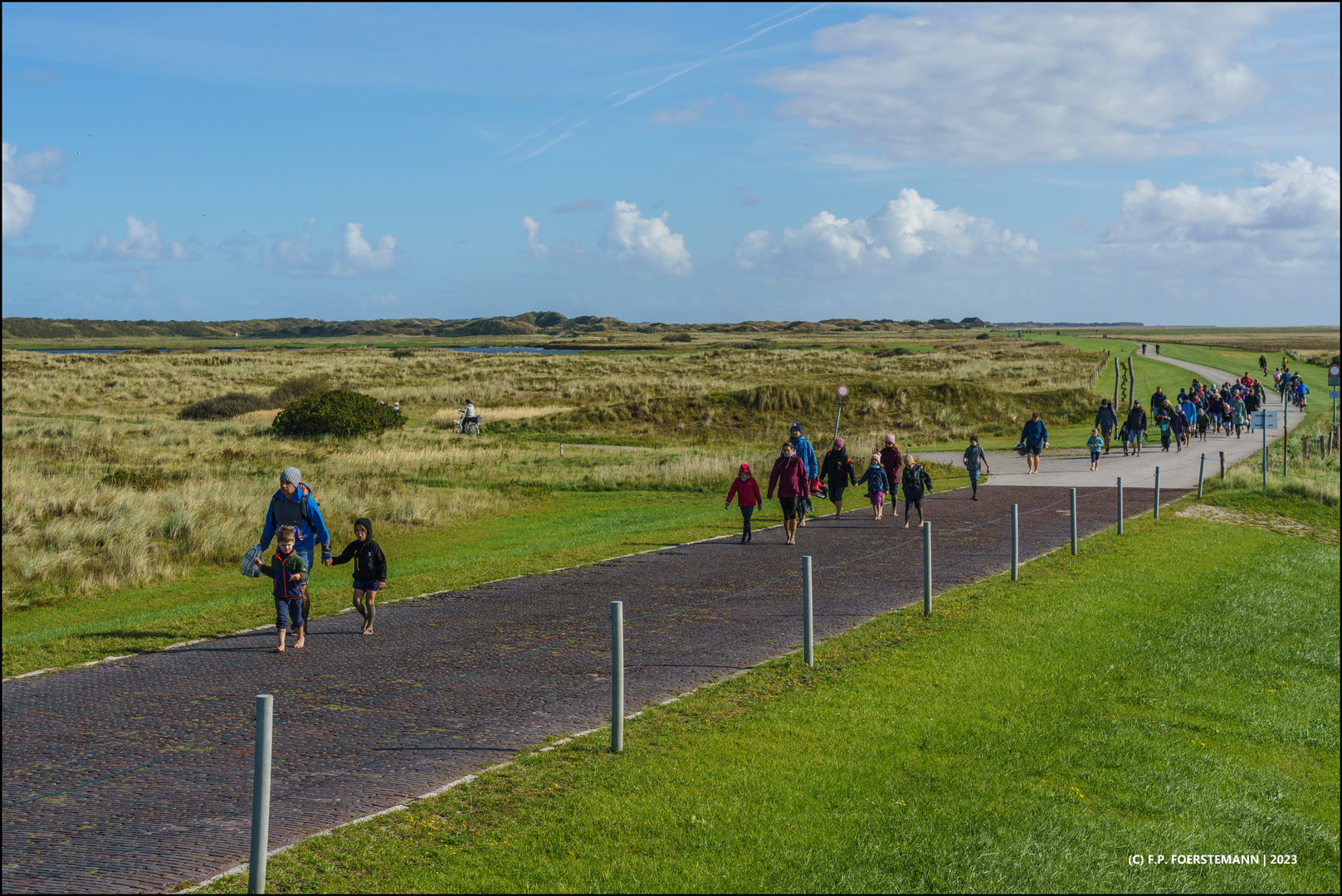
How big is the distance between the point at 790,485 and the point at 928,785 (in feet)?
36.2

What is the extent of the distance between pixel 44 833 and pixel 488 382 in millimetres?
63965

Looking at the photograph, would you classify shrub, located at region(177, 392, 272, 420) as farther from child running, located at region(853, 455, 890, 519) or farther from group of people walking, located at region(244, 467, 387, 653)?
group of people walking, located at region(244, 467, 387, 653)

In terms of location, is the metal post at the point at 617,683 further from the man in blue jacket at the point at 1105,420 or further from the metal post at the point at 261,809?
the man in blue jacket at the point at 1105,420

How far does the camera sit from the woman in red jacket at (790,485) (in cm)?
1805

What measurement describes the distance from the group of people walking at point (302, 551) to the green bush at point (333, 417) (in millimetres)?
26815

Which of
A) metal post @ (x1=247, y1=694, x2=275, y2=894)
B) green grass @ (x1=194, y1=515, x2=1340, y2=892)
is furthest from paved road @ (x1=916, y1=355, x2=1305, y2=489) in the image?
metal post @ (x1=247, y1=694, x2=275, y2=894)

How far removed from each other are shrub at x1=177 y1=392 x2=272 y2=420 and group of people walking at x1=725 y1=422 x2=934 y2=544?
35.0 meters

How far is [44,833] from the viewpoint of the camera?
19.9 ft

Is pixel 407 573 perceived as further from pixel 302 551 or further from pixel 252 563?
pixel 252 563

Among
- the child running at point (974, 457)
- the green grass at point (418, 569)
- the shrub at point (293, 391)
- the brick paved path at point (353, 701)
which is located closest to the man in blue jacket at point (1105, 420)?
the green grass at point (418, 569)

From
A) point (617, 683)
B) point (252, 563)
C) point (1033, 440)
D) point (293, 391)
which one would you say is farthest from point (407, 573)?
point (293, 391)

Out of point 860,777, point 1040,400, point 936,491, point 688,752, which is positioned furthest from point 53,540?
point 1040,400

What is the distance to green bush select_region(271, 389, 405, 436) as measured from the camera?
3753 centimetres

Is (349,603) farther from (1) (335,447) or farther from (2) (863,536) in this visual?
(1) (335,447)
